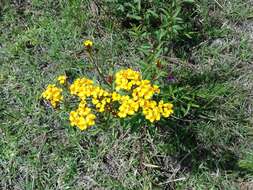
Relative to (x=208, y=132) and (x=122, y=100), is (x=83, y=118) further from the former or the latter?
(x=208, y=132)

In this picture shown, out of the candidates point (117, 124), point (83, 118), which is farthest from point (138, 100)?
point (117, 124)

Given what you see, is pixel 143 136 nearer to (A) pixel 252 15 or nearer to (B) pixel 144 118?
(B) pixel 144 118

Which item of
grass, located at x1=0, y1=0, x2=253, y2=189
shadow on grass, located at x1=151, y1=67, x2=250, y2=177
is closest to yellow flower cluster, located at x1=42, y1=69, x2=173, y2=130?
grass, located at x1=0, y1=0, x2=253, y2=189

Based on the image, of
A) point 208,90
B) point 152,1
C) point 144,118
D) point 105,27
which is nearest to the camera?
point 144,118

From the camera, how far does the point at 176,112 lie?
3.04m

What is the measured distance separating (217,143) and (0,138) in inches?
61.9

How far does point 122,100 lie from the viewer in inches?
103

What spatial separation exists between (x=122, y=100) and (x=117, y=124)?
659 mm

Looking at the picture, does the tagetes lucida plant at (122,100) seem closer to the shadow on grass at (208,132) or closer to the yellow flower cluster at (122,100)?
the yellow flower cluster at (122,100)

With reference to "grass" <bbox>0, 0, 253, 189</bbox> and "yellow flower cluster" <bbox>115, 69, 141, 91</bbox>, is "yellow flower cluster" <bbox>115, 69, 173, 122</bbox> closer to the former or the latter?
"yellow flower cluster" <bbox>115, 69, 141, 91</bbox>

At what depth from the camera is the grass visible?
3.16m

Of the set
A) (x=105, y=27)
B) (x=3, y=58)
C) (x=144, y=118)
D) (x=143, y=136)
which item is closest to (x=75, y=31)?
(x=105, y=27)

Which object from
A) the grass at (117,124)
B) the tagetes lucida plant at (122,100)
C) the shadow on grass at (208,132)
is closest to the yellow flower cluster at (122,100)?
the tagetes lucida plant at (122,100)

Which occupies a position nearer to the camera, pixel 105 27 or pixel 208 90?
pixel 208 90
